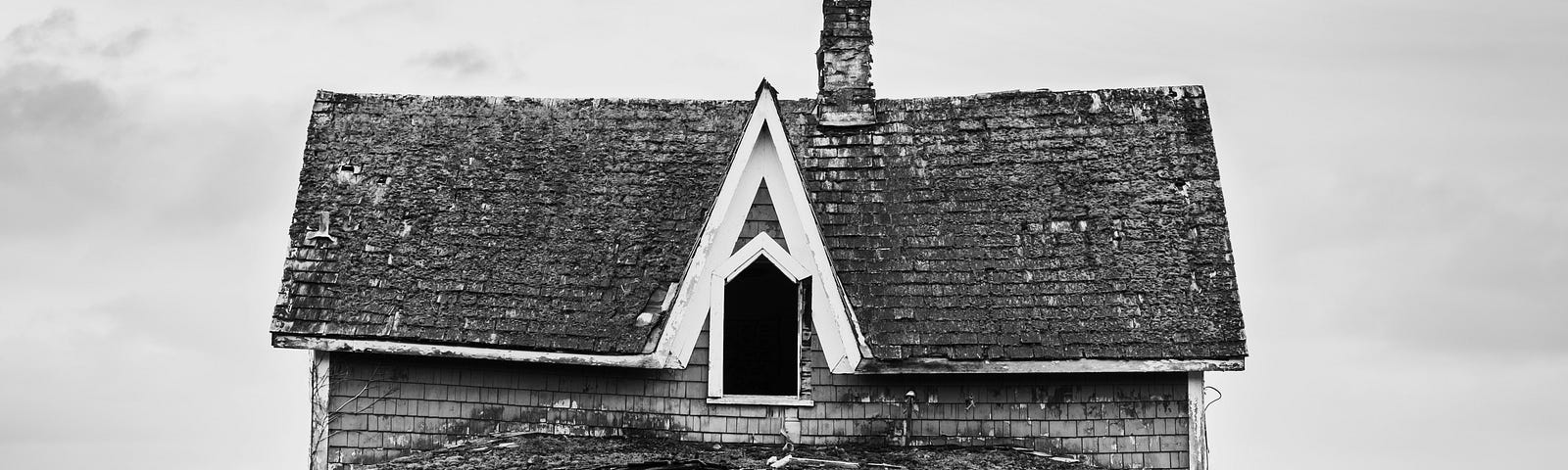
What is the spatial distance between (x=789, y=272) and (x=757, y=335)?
10.5 feet

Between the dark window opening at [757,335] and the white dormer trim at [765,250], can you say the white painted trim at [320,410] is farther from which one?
the dark window opening at [757,335]

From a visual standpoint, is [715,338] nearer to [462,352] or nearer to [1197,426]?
[462,352]

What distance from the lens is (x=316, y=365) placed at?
20.9 meters

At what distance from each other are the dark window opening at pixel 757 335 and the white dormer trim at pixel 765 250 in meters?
2.68

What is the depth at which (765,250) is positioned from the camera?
2044 centimetres

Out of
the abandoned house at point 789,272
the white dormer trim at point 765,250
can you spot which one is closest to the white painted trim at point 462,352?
the abandoned house at point 789,272

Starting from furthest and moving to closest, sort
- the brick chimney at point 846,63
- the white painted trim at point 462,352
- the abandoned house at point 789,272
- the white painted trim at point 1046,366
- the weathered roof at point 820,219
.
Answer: the brick chimney at point 846,63 → the weathered roof at point 820,219 → the abandoned house at point 789,272 → the white painted trim at point 1046,366 → the white painted trim at point 462,352

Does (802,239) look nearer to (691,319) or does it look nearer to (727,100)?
(691,319)

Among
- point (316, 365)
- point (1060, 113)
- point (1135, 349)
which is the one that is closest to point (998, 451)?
point (1135, 349)

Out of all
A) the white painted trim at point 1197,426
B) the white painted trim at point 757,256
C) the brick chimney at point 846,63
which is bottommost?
the white painted trim at point 1197,426

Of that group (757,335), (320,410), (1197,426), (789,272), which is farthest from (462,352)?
(1197,426)

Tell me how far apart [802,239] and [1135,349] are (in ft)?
13.2

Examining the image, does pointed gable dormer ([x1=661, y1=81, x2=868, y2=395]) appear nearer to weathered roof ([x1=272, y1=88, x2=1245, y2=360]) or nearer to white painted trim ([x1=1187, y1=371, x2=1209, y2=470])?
weathered roof ([x1=272, y1=88, x2=1245, y2=360])

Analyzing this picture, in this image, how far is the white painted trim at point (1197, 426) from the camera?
20.3 m
